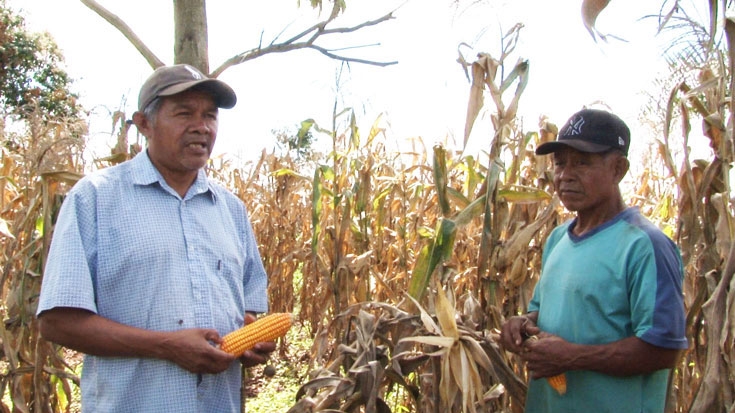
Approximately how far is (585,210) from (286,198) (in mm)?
4336

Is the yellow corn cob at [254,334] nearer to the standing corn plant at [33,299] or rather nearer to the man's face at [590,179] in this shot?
the man's face at [590,179]

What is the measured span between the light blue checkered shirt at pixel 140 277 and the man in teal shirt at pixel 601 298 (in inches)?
37.7

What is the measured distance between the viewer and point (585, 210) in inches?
78.3

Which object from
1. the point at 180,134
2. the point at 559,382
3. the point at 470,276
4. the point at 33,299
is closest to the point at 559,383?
the point at 559,382

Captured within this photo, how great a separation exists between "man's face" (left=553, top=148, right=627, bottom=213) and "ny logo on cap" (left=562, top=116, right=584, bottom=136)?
0.18ft

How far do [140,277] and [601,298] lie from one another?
4.37 ft

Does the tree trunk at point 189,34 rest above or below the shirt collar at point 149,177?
above

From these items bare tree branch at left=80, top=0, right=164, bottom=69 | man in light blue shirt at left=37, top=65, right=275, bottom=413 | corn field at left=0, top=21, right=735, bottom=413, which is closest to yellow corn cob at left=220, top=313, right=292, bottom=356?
man in light blue shirt at left=37, top=65, right=275, bottom=413

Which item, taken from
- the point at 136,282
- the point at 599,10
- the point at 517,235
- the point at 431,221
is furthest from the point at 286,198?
the point at 599,10

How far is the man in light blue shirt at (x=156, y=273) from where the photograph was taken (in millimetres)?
1759

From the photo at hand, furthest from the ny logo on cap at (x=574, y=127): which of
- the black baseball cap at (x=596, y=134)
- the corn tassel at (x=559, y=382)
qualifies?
the corn tassel at (x=559, y=382)

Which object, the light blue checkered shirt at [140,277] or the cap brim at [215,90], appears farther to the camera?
the cap brim at [215,90]

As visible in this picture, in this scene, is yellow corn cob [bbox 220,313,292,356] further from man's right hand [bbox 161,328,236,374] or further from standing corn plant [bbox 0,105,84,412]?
standing corn plant [bbox 0,105,84,412]

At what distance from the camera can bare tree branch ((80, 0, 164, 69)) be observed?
3.37 metres
